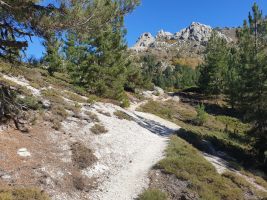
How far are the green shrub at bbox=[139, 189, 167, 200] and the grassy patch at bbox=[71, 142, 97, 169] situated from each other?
327 centimetres

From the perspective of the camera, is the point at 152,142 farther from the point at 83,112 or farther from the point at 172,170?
the point at 172,170

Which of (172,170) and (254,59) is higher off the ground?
(254,59)

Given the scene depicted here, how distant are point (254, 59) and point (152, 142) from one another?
12.7 metres

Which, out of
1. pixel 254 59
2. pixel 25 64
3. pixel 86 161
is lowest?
pixel 86 161

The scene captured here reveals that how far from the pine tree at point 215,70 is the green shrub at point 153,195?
5095 centimetres

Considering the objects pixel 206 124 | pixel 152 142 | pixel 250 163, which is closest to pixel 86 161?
pixel 152 142

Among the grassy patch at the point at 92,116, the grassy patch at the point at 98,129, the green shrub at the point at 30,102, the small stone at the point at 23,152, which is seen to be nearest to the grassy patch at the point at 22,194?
the small stone at the point at 23,152

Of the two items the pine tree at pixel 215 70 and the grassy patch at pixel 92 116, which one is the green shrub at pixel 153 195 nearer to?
the grassy patch at pixel 92 116

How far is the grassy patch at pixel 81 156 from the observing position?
16080 mm

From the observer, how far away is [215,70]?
211 ft

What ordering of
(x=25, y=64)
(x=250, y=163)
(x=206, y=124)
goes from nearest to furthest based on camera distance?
(x=25, y=64) → (x=250, y=163) → (x=206, y=124)

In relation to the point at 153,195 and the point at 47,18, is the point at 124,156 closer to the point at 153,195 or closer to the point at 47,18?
the point at 153,195

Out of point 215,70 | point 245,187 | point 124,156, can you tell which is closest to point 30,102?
point 124,156

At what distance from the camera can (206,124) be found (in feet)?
137
